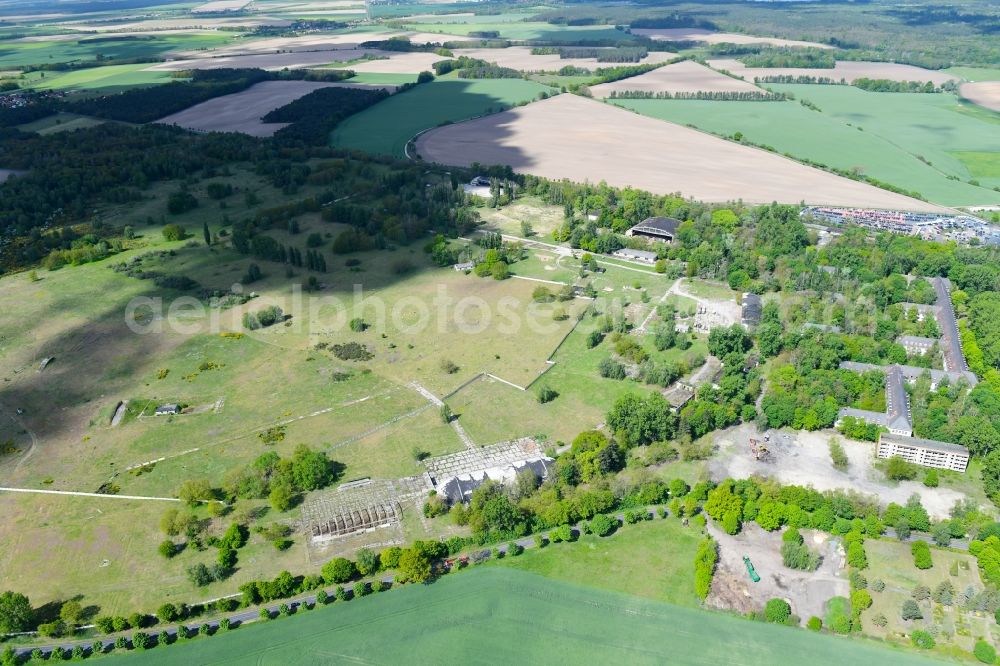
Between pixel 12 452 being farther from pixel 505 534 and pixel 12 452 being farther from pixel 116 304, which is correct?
pixel 505 534

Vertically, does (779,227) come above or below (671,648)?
above

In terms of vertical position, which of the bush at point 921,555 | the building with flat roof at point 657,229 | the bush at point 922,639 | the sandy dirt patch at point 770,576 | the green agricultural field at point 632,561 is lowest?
the green agricultural field at point 632,561

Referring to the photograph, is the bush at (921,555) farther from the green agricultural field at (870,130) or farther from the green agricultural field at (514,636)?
the green agricultural field at (870,130)

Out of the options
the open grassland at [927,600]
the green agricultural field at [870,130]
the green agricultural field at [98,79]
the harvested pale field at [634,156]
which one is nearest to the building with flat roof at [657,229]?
the harvested pale field at [634,156]

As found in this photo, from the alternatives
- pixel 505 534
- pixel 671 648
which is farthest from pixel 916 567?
pixel 505 534

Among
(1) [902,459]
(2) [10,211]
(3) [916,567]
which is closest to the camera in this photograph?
(3) [916,567]

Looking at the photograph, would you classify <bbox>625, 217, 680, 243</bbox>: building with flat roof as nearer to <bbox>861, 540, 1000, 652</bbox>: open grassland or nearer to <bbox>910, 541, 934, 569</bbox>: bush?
<bbox>861, 540, 1000, 652</bbox>: open grassland

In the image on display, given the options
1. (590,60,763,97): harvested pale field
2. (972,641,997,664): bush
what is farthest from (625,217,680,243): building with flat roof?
(590,60,763,97): harvested pale field
